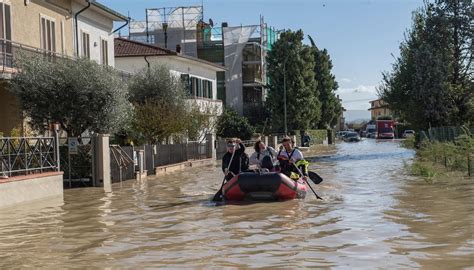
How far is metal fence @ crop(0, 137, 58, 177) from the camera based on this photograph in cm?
1798

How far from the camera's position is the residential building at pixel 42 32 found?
23391 millimetres

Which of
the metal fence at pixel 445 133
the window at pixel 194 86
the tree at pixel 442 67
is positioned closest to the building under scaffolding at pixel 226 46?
the window at pixel 194 86

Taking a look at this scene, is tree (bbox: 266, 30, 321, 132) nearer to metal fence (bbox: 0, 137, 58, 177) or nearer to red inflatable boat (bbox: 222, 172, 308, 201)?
metal fence (bbox: 0, 137, 58, 177)

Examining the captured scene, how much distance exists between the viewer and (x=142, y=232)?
12.4 m

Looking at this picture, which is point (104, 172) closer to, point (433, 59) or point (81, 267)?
point (81, 267)

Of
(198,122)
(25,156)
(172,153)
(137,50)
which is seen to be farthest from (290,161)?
(137,50)

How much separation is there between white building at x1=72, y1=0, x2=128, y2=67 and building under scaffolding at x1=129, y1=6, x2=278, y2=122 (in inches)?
1175

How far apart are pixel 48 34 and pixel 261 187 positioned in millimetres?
14706

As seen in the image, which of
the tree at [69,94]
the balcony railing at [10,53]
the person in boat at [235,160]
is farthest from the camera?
the balcony railing at [10,53]

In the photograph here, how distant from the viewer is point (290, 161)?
694 inches

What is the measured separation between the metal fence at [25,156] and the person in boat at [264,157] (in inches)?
257

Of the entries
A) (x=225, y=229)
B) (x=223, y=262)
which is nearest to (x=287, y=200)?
(x=225, y=229)

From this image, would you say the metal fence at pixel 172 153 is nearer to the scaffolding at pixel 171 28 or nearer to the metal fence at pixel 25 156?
the metal fence at pixel 25 156

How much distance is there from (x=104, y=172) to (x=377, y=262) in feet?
51.2
